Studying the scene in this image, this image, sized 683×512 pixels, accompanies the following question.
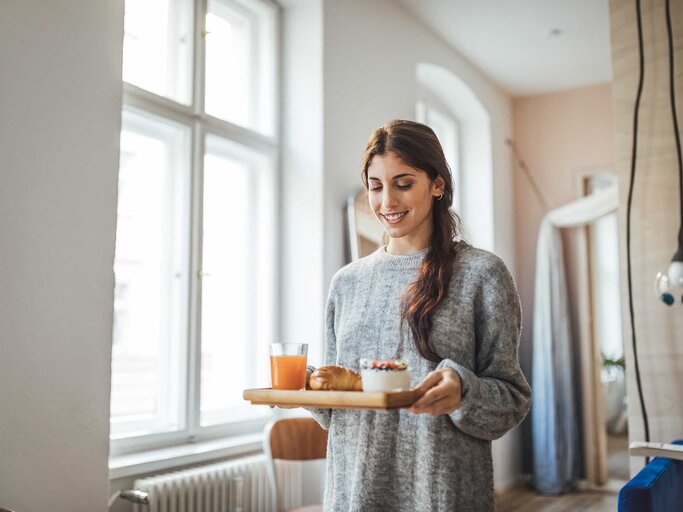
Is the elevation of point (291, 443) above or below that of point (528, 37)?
below

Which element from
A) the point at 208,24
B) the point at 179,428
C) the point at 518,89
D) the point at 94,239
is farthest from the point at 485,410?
the point at 518,89

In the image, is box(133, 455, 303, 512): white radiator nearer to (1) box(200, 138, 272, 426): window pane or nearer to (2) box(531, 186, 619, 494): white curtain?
(1) box(200, 138, 272, 426): window pane

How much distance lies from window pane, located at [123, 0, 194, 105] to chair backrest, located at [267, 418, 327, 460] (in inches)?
54.6

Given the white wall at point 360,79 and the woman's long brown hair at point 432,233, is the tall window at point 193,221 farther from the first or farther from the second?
the woman's long brown hair at point 432,233

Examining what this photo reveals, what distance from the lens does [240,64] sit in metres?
3.43

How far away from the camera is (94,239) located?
88.6 inches

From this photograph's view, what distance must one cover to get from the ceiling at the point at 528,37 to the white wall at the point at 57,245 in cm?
235

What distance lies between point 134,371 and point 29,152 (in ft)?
3.61

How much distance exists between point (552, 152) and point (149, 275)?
3754 mm

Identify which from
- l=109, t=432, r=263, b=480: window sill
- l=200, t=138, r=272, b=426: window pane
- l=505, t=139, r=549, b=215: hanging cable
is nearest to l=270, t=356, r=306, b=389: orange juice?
l=109, t=432, r=263, b=480: window sill

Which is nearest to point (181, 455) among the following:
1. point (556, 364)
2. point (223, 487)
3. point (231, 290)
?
point (223, 487)

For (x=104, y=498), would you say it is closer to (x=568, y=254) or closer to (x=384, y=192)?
(x=384, y=192)

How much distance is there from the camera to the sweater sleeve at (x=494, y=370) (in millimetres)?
1157

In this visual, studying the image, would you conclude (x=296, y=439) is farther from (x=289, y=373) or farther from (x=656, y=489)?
(x=289, y=373)
